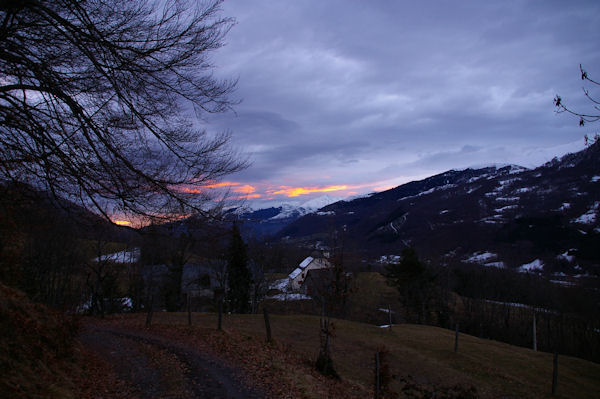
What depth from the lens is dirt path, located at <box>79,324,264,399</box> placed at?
29.0 ft

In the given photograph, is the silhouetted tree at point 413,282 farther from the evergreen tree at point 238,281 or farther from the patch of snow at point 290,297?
the evergreen tree at point 238,281

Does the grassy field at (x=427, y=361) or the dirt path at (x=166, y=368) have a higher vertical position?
the dirt path at (x=166, y=368)

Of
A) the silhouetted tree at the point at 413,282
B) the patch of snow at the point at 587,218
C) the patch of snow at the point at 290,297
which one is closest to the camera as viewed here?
the silhouetted tree at the point at 413,282

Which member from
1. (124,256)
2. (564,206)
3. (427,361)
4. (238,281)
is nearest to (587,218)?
(564,206)

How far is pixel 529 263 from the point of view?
128 m

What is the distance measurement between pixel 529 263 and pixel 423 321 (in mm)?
110265

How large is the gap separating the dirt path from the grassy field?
4.20m

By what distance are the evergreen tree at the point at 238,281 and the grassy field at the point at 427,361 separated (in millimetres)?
11216

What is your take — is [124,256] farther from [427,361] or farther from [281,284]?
[281,284]

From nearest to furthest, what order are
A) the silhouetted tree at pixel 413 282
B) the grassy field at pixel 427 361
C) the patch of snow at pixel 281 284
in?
the grassy field at pixel 427 361
the silhouetted tree at pixel 413 282
the patch of snow at pixel 281 284

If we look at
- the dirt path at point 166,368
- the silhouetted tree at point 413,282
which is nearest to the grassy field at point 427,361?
the dirt path at point 166,368

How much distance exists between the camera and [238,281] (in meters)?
38.6

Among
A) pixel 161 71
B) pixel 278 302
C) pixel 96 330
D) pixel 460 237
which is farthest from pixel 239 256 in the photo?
pixel 460 237

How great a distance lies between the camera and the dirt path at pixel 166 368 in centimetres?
884
